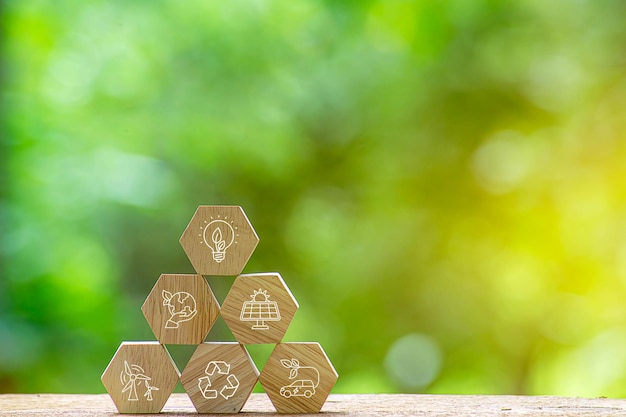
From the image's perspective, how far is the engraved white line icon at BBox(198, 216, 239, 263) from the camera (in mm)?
1328

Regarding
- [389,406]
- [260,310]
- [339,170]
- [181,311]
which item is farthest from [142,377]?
[339,170]

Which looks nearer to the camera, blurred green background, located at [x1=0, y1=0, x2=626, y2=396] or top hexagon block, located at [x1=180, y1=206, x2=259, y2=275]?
top hexagon block, located at [x1=180, y1=206, x2=259, y2=275]

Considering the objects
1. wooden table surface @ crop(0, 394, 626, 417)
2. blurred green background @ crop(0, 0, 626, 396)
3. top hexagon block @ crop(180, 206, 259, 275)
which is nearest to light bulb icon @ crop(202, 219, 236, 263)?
top hexagon block @ crop(180, 206, 259, 275)

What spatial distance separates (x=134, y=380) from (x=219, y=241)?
306 millimetres

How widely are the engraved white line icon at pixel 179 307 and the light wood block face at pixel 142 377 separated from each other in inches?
2.2

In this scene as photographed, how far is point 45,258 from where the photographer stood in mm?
2285

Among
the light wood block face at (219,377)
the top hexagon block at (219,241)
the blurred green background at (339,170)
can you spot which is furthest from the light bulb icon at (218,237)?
the blurred green background at (339,170)

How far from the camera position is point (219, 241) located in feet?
4.37

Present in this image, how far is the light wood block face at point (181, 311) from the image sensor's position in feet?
4.33

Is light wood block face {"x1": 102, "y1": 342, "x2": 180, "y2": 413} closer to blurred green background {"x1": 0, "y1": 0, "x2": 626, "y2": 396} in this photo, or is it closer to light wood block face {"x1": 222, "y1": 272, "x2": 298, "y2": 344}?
light wood block face {"x1": 222, "y1": 272, "x2": 298, "y2": 344}

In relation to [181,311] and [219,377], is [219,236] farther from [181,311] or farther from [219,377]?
[219,377]

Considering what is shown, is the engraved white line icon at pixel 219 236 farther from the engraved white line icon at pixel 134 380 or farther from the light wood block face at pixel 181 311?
the engraved white line icon at pixel 134 380

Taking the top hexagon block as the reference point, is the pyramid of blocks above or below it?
below

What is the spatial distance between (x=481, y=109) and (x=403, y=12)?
1.35 feet
